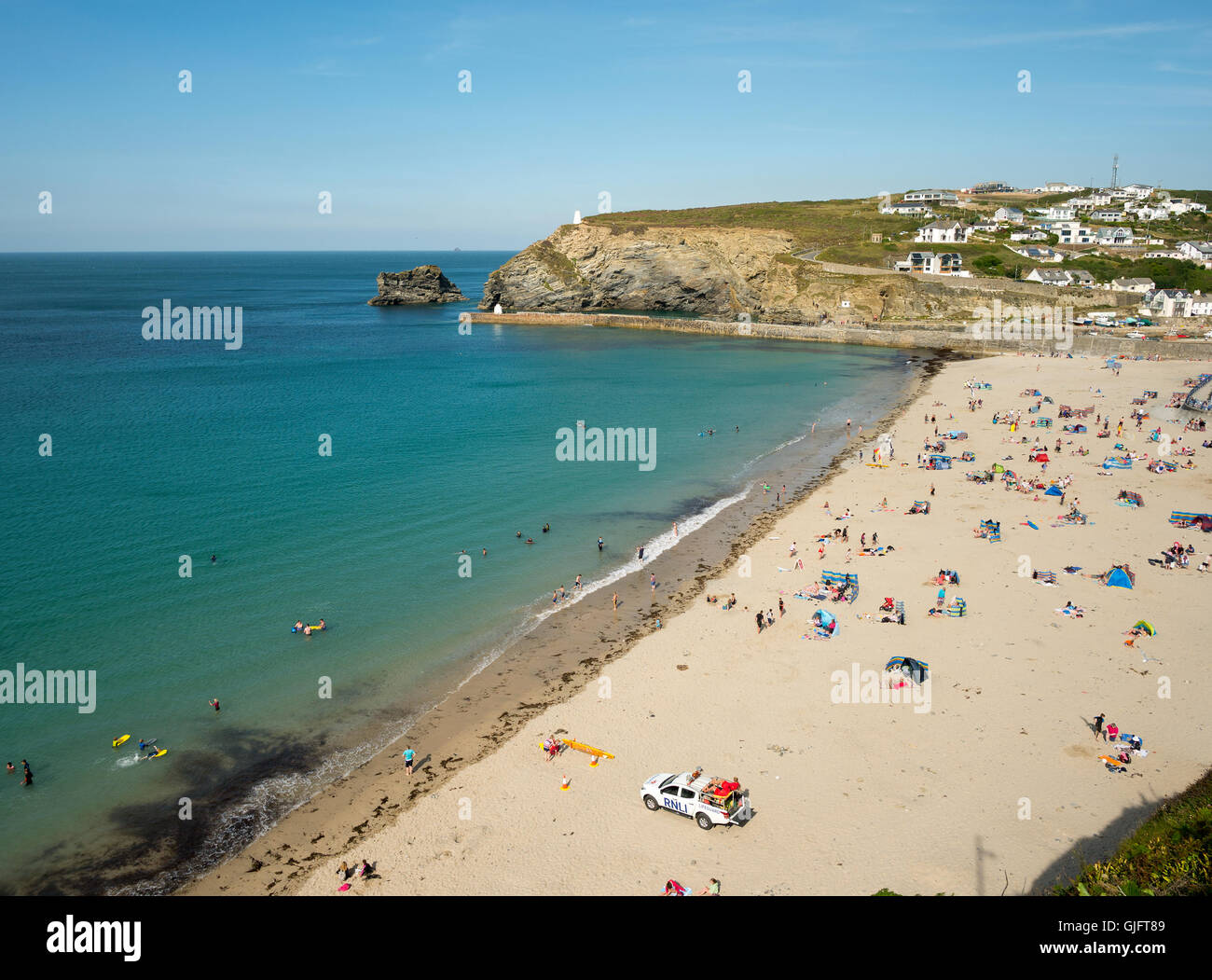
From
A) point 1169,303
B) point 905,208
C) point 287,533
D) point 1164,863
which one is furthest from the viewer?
point 905,208

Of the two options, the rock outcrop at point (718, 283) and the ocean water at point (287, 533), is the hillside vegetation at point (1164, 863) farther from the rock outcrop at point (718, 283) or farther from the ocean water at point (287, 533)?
the rock outcrop at point (718, 283)

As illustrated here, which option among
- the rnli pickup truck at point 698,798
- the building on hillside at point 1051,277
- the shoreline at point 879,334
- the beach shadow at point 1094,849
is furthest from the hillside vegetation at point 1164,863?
the building on hillside at point 1051,277

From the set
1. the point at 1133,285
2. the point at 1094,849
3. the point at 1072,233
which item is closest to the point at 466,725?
the point at 1094,849

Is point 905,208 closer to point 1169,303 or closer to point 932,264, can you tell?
point 932,264

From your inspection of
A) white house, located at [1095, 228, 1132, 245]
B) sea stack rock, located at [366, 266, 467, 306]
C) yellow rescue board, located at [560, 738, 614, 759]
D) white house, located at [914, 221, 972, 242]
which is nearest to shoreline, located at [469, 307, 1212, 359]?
sea stack rock, located at [366, 266, 467, 306]

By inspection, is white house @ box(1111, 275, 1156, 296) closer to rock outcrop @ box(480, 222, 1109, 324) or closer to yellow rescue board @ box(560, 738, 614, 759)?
rock outcrop @ box(480, 222, 1109, 324)
